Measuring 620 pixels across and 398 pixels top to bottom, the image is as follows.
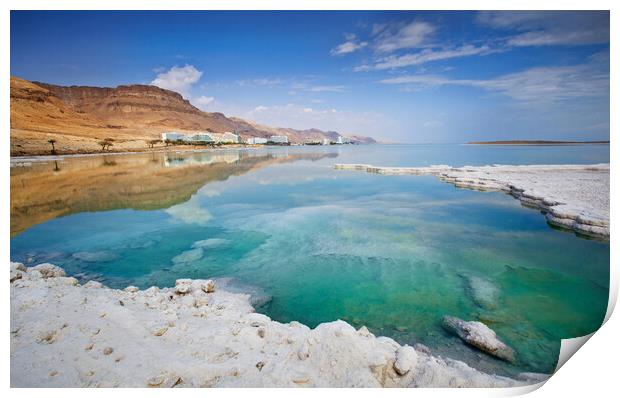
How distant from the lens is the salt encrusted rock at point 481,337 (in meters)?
2.73

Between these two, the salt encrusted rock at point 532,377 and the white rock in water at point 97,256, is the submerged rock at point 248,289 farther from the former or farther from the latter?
the salt encrusted rock at point 532,377

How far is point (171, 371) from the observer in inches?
81.7

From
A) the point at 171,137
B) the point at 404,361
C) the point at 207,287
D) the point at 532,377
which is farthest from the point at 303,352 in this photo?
the point at 171,137

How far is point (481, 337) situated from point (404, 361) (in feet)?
3.74

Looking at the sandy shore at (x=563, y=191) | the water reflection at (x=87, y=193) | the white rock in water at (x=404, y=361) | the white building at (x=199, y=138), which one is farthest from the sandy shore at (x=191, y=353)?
the white building at (x=199, y=138)

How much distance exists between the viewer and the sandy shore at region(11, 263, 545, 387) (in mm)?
2041

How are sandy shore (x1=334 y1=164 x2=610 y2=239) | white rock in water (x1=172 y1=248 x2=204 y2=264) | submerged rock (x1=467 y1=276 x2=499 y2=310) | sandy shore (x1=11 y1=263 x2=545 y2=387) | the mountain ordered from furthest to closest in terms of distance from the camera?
1. the mountain
2. sandy shore (x1=334 y1=164 x2=610 y2=239)
3. white rock in water (x1=172 y1=248 x2=204 y2=264)
4. submerged rock (x1=467 y1=276 x2=499 y2=310)
5. sandy shore (x1=11 y1=263 x2=545 y2=387)

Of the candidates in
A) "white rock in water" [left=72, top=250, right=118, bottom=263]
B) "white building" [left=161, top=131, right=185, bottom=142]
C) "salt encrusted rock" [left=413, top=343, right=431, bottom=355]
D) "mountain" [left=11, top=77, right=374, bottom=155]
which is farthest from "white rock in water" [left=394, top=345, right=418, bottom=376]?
"white building" [left=161, top=131, right=185, bottom=142]

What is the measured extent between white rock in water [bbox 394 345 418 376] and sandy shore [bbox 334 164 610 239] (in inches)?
174

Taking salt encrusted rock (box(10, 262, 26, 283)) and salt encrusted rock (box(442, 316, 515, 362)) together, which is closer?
salt encrusted rock (box(442, 316, 515, 362))

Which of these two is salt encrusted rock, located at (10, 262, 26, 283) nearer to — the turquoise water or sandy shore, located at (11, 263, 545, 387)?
sandy shore, located at (11, 263, 545, 387)

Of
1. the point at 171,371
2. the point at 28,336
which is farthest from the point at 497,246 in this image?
the point at 28,336

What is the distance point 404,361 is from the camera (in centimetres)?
215

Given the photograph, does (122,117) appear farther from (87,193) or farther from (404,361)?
(404,361)
